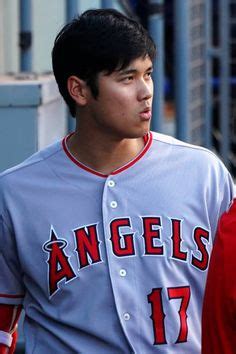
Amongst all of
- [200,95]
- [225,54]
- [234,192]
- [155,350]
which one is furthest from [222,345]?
[225,54]

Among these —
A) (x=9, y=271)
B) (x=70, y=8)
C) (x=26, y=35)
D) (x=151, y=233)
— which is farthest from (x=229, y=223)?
(x=70, y=8)

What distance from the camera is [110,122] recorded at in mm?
3408

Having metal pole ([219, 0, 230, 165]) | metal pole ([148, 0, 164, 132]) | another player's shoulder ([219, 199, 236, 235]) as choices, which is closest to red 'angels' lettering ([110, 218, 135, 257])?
another player's shoulder ([219, 199, 236, 235])

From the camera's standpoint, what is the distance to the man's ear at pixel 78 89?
3475mm

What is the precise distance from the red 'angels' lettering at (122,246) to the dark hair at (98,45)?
37cm

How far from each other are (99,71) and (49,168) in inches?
12.0

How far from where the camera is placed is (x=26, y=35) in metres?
6.09

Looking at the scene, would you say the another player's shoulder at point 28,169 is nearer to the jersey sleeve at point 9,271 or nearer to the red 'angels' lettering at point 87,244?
the jersey sleeve at point 9,271

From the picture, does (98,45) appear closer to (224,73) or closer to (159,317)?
(159,317)

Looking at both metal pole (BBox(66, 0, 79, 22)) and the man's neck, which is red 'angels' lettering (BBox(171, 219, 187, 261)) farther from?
metal pole (BBox(66, 0, 79, 22))

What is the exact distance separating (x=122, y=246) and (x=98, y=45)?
1.72ft

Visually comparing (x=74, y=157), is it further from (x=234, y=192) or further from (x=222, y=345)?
(x=222, y=345)

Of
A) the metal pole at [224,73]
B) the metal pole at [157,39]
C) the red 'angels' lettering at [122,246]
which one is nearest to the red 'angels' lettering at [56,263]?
the red 'angels' lettering at [122,246]

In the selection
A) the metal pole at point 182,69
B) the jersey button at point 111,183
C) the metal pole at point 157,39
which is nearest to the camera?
the jersey button at point 111,183
